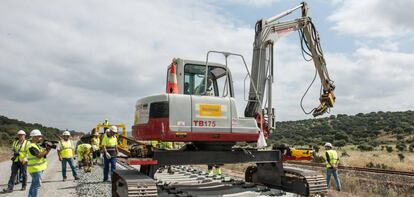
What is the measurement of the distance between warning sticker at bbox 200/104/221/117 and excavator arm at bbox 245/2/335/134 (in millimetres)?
1262

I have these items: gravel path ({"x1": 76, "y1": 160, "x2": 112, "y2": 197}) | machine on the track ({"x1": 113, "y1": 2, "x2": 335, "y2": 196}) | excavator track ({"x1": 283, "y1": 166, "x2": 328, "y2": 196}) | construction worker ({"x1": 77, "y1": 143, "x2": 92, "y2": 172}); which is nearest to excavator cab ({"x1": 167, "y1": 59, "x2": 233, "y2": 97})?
machine on the track ({"x1": 113, "y1": 2, "x2": 335, "y2": 196})

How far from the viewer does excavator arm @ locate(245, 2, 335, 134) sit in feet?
30.4

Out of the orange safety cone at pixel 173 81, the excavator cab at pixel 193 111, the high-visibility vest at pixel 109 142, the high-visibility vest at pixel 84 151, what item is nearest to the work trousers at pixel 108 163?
the high-visibility vest at pixel 109 142

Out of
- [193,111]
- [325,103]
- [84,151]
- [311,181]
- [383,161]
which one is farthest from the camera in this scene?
[383,161]

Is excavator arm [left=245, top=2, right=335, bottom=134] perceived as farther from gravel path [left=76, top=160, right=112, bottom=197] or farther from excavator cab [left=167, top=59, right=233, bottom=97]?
gravel path [left=76, top=160, right=112, bottom=197]

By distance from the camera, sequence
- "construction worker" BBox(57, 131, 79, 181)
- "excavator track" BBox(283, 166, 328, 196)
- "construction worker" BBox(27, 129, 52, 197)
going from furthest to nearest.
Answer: "construction worker" BBox(57, 131, 79, 181) < "construction worker" BBox(27, 129, 52, 197) < "excavator track" BBox(283, 166, 328, 196)

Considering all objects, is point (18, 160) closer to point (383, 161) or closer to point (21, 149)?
point (21, 149)

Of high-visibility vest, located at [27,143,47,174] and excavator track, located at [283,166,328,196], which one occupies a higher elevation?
high-visibility vest, located at [27,143,47,174]

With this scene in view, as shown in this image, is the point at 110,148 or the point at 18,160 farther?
the point at 110,148

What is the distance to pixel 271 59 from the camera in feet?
31.2

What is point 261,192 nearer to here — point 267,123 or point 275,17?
point 267,123

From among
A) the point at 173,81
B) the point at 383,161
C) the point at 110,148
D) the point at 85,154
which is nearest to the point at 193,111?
the point at 173,81

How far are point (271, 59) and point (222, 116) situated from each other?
2331 millimetres

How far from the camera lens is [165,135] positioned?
300 inches
